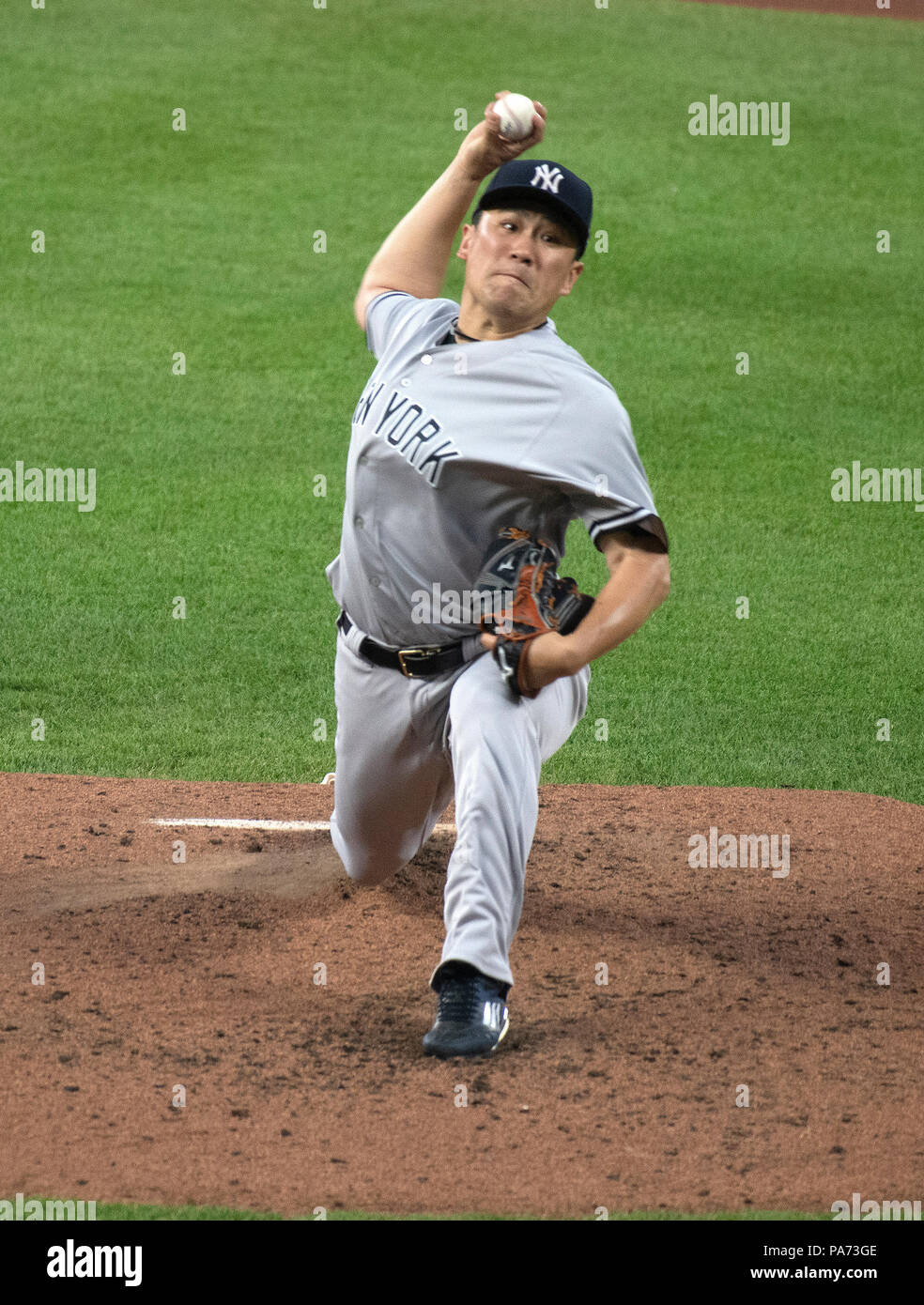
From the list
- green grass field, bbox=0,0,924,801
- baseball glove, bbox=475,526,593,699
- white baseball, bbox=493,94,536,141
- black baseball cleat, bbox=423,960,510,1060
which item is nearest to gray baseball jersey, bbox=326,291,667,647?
baseball glove, bbox=475,526,593,699

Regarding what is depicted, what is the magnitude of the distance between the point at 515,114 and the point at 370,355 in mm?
8591

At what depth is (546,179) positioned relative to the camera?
4285 millimetres

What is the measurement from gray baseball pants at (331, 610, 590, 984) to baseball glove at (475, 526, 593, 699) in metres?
0.11

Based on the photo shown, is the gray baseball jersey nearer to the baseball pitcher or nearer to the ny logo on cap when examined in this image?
the baseball pitcher

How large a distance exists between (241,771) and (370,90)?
1345 cm

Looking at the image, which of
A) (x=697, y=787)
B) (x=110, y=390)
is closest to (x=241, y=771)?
(x=697, y=787)

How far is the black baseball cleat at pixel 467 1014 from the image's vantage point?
13.0 feet

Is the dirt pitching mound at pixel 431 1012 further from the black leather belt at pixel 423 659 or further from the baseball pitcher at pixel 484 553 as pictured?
the black leather belt at pixel 423 659

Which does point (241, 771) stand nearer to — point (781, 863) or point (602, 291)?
point (781, 863)

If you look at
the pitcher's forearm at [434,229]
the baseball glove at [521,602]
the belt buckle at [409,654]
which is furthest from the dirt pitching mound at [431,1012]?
the pitcher's forearm at [434,229]

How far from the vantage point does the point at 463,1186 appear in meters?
3.49

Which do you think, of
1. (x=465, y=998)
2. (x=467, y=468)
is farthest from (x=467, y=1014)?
(x=467, y=468)

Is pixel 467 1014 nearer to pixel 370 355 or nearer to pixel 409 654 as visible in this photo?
pixel 409 654

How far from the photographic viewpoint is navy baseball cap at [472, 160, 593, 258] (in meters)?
4.29
